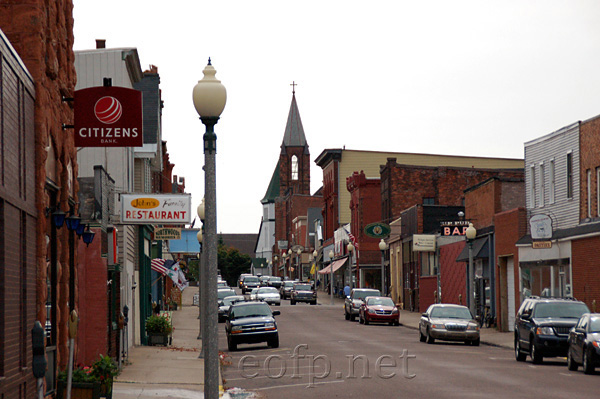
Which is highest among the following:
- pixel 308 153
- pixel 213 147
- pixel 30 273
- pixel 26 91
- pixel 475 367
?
pixel 308 153

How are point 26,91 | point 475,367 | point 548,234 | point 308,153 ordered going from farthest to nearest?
point 308,153, point 548,234, point 475,367, point 26,91

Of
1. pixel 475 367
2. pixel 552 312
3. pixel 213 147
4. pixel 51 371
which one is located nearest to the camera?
pixel 213 147

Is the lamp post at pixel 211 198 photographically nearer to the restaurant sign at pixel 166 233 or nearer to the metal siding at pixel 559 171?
the metal siding at pixel 559 171

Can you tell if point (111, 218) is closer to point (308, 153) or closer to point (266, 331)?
point (266, 331)

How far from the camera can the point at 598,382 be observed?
19609 millimetres

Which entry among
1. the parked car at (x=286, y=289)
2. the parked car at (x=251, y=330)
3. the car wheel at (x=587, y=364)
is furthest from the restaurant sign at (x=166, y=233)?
the parked car at (x=286, y=289)

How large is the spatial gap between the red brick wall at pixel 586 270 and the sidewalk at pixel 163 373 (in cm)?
1355

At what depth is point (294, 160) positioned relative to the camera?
163750mm

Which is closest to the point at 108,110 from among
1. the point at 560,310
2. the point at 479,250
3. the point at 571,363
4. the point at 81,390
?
the point at 81,390

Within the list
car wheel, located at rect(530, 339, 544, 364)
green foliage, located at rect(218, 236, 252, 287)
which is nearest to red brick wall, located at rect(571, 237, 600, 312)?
car wheel, located at rect(530, 339, 544, 364)

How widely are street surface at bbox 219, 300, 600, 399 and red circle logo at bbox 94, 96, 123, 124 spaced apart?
5999 mm

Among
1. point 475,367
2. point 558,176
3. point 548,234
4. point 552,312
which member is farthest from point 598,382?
point 558,176

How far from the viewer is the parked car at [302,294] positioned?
71.1m

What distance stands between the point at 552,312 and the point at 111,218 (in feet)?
38.6
